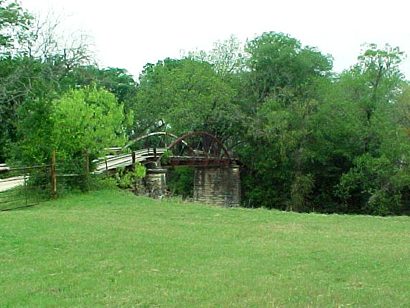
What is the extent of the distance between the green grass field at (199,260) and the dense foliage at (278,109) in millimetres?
10729

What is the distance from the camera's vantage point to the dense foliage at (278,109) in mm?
34812

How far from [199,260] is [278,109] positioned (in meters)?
33.6

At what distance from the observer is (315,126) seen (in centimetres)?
4012

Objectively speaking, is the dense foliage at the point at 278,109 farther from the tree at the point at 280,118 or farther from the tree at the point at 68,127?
the tree at the point at 68,127

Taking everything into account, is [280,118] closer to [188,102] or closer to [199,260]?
[188,102]

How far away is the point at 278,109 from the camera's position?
1652 inches

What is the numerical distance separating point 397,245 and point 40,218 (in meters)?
7.86

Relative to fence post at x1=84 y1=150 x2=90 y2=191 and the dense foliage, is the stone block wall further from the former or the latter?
fence post at x1=84 y1=150 x2=90 y2=191

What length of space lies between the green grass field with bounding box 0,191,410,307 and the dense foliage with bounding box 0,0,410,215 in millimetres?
10729

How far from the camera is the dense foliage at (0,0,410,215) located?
114 ft

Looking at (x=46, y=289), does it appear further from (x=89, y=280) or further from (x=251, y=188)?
(x=251, y=188)

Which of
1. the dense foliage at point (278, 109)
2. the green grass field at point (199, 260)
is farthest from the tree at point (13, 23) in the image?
the green grass field at point (199, 260)

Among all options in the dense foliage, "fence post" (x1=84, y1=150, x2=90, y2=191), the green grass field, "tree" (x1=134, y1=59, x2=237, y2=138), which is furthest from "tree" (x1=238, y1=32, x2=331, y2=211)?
the green grass field

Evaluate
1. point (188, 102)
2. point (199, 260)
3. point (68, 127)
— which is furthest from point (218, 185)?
point (199, 260)
